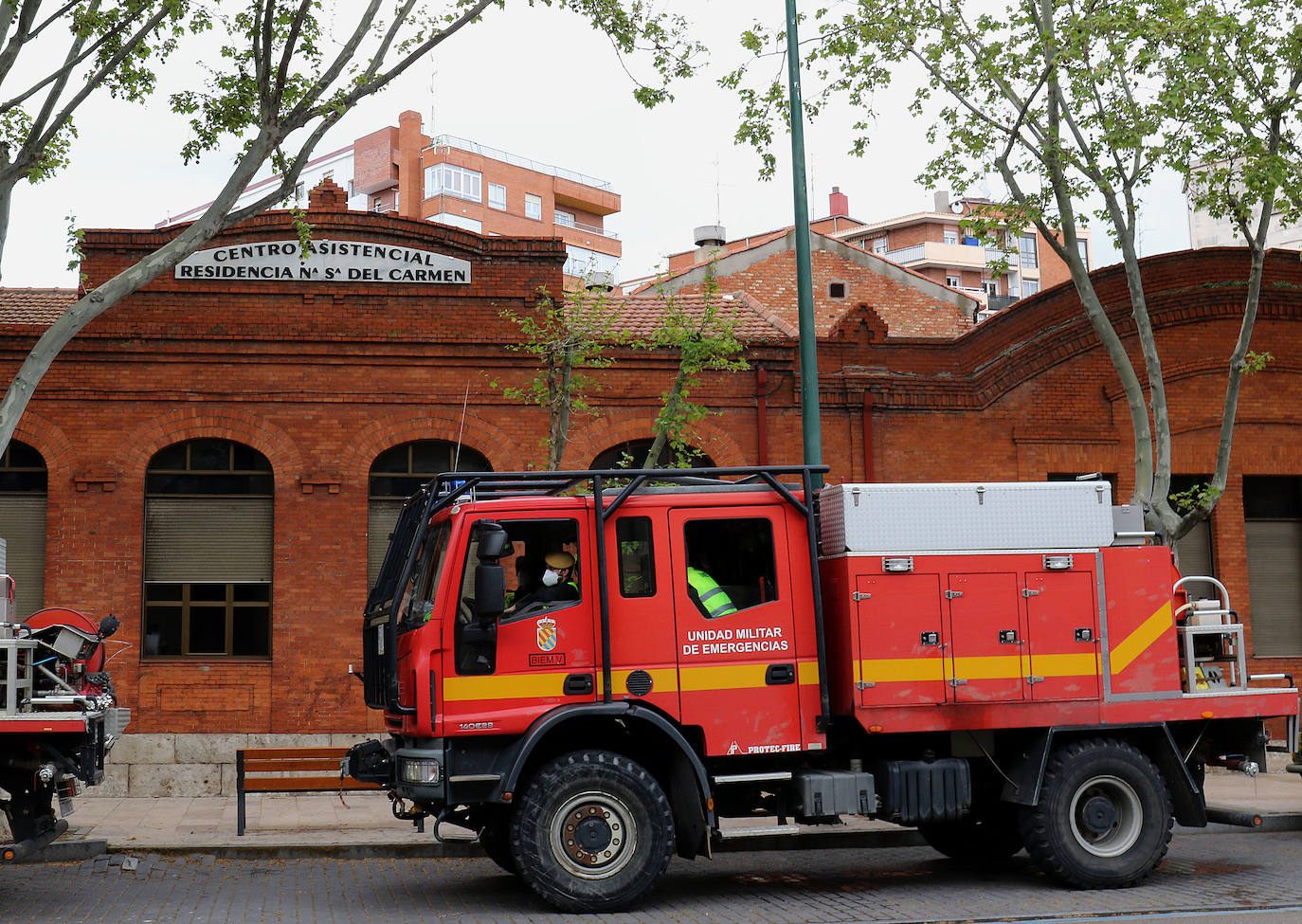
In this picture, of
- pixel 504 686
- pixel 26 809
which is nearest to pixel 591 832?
pixel 504 686

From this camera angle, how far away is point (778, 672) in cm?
911

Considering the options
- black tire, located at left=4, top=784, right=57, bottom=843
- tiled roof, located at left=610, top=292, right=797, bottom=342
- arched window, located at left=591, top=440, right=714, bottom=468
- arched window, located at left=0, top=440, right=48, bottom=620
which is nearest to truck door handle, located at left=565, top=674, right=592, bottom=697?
black tire, located at left=4, top=784, right=57, bottom=843

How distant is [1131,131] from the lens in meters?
13.0

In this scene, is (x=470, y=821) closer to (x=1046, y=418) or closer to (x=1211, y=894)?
(x=1211, y=894)

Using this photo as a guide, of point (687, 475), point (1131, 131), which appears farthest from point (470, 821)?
point (1131, 131)

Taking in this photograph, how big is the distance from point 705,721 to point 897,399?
10001mm

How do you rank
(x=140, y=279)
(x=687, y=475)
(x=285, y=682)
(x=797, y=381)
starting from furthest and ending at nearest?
1. (x=797, y=381)
2. (x=285, y=682)
3. (x=140, y=279)
4. (x=687, y=475)

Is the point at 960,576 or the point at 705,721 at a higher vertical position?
the point at 960,576

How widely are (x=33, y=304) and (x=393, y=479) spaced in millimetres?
5468

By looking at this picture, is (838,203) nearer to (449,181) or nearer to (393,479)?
(449,181)

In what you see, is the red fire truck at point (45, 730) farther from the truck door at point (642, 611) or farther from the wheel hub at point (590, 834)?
the truck door at point (642, 611)

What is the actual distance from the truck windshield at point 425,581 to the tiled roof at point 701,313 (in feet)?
29.0

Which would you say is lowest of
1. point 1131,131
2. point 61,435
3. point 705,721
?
point 705,721

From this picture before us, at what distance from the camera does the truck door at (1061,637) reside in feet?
30.8
